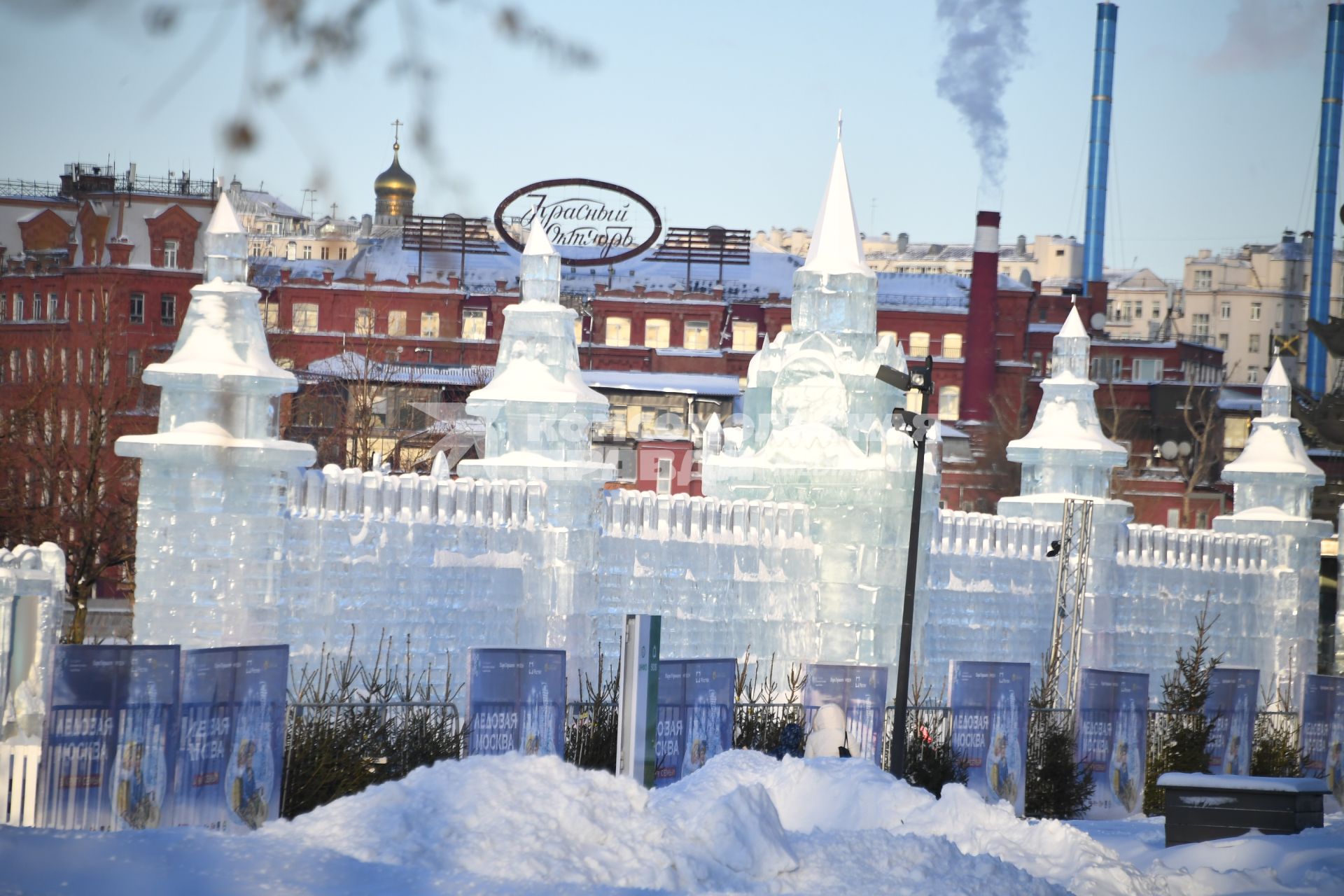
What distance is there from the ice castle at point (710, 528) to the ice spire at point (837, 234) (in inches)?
1.3

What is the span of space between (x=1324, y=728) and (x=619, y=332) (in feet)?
119

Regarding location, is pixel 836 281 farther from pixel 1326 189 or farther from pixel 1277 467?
pixel 1326 189

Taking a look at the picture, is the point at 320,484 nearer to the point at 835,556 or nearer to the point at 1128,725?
the point at 835,556

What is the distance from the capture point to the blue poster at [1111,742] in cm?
1795

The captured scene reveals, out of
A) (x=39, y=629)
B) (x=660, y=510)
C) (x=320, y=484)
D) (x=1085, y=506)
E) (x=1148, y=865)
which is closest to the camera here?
(x=1148, y=865)

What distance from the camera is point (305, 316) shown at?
53.2 metres

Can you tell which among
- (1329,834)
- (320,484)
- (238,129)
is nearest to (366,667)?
(320,484)

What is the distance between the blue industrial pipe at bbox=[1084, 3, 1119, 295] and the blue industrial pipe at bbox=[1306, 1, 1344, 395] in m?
6.48

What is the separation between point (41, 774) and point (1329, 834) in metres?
9.62

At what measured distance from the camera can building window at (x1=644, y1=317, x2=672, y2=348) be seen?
5503 centimetres

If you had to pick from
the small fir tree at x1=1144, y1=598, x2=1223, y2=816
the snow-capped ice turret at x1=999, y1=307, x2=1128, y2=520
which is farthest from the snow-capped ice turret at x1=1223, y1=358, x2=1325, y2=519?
the small fir tree at x1=1144, y1=598, x2=1223, y2=816

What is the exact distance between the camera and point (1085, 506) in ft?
73.7

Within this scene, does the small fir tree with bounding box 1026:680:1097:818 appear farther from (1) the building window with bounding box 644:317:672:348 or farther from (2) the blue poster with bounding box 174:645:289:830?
(1) the building window with bounding box 644:317:672:348

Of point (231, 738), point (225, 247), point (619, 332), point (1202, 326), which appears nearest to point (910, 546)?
point (225, 247)
